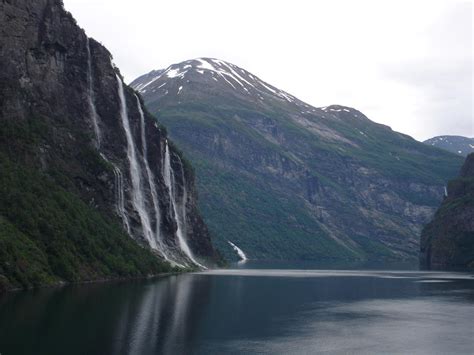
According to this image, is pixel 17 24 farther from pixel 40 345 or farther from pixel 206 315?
pixel 40 345

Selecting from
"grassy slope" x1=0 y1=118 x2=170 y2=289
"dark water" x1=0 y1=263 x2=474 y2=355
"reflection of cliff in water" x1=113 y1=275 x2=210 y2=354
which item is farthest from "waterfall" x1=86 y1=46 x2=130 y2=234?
"reflection of cliff in water" x1=113 y1=275 x2=210 y2=354

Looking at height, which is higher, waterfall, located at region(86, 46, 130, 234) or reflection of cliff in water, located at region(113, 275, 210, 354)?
waterfall, located at region(86, 46, 130, 234)

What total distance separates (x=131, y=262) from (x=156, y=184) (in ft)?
114

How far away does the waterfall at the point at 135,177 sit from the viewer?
110 m

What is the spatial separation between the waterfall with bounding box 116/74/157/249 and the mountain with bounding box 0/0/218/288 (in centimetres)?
24

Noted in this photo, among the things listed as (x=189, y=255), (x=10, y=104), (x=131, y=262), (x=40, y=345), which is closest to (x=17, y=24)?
(x=10, y=104)

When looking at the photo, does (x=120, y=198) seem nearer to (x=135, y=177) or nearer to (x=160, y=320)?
(x=135, y=177)

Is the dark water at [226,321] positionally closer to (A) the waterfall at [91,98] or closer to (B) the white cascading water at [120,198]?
(B) the white cascading water at [120,198]

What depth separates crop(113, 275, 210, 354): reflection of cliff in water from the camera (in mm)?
40844

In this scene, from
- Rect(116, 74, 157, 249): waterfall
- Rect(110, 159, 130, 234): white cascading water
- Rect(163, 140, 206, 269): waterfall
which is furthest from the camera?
Rect(163, 140, 206, 269): waterfall

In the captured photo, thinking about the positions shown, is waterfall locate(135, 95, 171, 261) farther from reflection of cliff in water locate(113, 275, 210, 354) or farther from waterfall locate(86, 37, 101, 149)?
reflection of cliff in water locate(113, 275, 210, 354)

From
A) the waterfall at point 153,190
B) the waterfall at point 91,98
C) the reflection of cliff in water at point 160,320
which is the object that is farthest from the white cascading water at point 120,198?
the reflection of cliff in water at point 160,320

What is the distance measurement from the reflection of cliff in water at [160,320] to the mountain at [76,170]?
10857 mm

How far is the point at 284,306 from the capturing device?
65.2m
